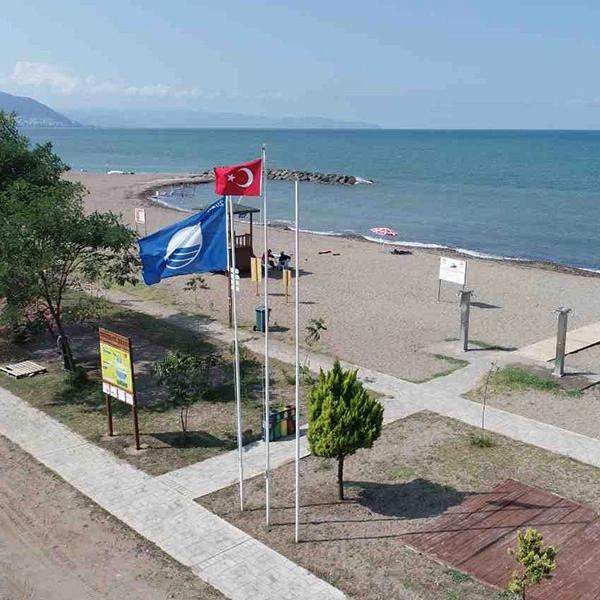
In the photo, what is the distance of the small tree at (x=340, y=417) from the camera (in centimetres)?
1137

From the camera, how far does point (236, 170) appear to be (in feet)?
36.7

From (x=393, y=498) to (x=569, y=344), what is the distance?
11.1 metres

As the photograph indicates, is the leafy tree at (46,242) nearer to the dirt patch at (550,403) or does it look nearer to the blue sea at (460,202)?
the dirt patch at (550,403)

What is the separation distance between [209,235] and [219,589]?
8970mm

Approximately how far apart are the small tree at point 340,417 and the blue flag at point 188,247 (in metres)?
5.94

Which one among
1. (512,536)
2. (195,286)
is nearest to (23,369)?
(195,286)

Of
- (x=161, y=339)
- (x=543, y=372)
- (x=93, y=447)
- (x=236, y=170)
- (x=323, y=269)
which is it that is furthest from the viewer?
(x=323, y=269)

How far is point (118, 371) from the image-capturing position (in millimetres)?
14141

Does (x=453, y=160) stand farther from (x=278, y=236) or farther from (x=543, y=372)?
(x=543, y=372)

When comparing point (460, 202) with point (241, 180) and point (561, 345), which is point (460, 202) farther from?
point (241, 180)

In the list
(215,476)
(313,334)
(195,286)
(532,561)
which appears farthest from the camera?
(195,286)

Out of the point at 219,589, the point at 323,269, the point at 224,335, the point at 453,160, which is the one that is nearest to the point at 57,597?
the point at 219,589

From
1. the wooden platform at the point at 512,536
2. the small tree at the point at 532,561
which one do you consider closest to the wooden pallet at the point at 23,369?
the wooden platform at the point at 512,536

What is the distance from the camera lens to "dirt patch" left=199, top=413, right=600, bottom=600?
998cm
